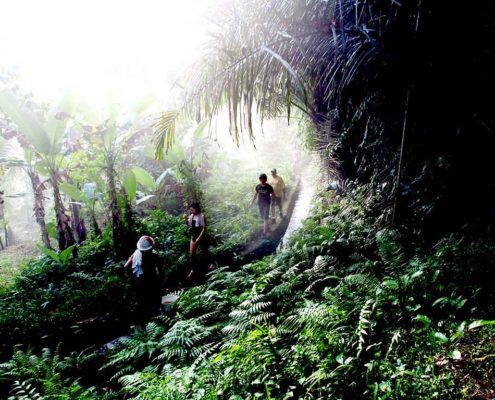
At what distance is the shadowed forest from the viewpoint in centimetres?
242

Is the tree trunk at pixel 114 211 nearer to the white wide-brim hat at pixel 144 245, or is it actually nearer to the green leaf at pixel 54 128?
the green leaf at pixel 54 128

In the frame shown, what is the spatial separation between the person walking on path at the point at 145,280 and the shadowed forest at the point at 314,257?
0.02 metres

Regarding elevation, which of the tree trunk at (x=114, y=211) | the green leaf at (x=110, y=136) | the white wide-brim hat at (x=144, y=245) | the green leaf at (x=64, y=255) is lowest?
the white wide-brim hat at (x=144, y=245)

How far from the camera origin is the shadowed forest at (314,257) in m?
2.42

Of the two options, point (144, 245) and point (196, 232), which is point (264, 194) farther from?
point (144, 245)

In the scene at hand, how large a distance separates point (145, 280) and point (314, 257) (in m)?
2.52

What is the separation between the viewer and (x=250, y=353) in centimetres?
261

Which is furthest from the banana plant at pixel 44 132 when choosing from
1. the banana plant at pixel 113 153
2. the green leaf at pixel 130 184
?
the green leaf at pixel 130 184

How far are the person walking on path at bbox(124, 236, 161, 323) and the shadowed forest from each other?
2 cm

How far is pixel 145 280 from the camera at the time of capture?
5.26m

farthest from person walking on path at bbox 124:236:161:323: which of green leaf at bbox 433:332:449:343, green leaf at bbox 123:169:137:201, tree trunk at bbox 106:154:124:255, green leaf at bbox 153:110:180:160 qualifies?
green leaf at bbox 433:332:449:343

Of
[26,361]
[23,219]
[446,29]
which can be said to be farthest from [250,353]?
[23,219]

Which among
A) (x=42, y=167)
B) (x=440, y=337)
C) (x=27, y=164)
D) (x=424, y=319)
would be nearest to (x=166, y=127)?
(x=424, y=319)

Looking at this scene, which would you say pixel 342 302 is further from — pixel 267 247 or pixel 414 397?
pixel 267 247
